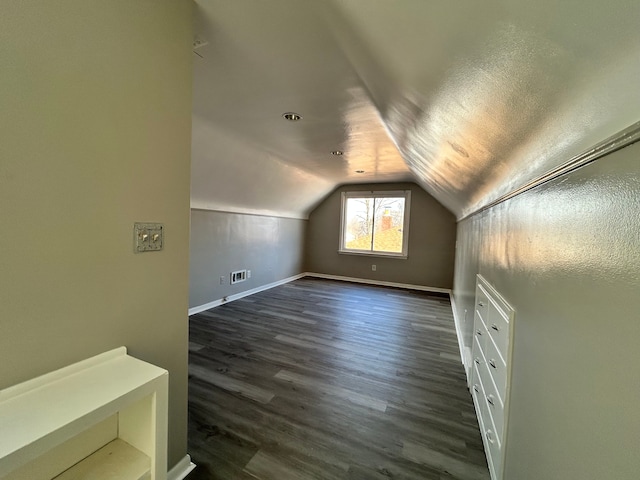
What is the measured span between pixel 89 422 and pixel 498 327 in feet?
5.47

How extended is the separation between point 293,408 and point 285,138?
8.16ft

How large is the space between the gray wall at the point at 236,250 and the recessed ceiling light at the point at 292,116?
6.49 feet

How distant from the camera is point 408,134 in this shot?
6.42 ft

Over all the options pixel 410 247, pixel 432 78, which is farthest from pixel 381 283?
pixel 432 78

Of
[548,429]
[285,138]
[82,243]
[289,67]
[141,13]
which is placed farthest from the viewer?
[285,138]

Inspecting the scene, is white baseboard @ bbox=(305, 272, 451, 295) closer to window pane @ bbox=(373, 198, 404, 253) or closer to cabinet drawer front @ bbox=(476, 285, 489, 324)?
window pane @ bbox=(373, 198, 404, 253)

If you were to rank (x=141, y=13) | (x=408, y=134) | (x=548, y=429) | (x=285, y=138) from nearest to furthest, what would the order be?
1. (x=548, y=429)
2. (x=141, y=13)
3. (x=408, y=134)
4. (x=285, y=138)

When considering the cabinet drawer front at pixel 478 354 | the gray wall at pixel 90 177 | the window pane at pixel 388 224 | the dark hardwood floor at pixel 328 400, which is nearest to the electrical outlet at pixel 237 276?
the dark hardwood floor at pixel 328 400

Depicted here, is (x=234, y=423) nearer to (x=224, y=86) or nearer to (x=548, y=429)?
(x=548, y=429)

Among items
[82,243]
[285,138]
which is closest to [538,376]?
[82,243]

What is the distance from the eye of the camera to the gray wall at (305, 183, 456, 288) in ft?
17.1

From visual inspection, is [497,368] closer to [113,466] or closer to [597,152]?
[597,152]

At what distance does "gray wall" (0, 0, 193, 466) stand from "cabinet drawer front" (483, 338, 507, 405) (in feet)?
5.01

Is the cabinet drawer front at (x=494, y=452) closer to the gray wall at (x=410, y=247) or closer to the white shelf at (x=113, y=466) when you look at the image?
the white shelf at (x=113, y=466)
